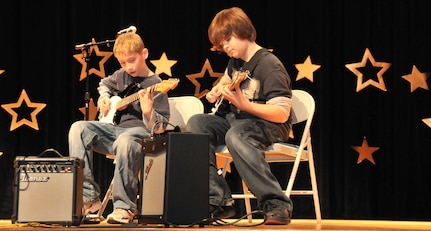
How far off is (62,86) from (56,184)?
213 cm

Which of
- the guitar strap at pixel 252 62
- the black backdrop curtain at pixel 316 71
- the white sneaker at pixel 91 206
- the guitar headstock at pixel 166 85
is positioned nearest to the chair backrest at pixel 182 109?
the guitar headstock at pixel 166 85

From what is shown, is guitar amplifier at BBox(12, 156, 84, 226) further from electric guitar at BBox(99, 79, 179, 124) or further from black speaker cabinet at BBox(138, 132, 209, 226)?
electric guitar at BBox(99, 79, 179, 124)

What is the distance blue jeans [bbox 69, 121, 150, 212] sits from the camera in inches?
123

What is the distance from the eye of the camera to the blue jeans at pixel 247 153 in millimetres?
2844

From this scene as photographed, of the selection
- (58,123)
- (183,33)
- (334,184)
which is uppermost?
(183,33)

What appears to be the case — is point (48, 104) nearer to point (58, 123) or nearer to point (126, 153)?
point (58, 123)

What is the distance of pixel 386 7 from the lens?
14.7 ft

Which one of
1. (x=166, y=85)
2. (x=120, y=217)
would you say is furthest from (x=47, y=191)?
(x=166, y=85)

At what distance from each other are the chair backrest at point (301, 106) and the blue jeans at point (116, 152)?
770 mm

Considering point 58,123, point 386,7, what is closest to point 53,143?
point 58,123

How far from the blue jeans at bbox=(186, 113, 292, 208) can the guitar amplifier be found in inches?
23.4

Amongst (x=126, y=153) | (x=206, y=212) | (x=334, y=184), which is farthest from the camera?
(x=334, y=184)

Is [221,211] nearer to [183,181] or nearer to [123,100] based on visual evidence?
[183,181]

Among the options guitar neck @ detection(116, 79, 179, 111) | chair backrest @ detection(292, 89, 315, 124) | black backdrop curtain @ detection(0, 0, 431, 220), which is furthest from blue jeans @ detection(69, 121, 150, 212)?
black backdrop curtain @ detection(0, 0, 431, 220)
